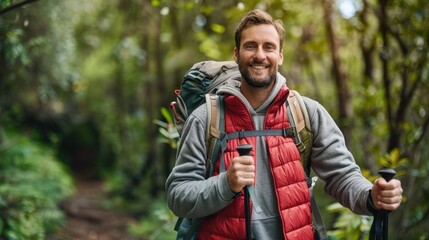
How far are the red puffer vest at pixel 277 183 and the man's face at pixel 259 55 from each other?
119 mm

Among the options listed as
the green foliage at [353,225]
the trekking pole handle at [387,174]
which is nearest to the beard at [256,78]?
the trekking pole handle at [387,174]

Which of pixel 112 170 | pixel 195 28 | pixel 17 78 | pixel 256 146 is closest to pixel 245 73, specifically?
pixel 256 146

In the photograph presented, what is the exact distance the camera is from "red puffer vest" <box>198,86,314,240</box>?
2732 millimetres

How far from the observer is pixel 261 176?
9.23 ft

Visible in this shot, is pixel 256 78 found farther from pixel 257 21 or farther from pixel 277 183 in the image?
pixel 277 183

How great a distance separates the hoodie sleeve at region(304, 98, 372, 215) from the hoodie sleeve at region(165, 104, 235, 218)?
61 centimetres

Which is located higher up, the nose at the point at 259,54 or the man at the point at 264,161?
the nose at the point at 259,54

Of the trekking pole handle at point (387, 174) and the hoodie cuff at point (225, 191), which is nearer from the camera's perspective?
the trekking pole handle at point (387, 174)

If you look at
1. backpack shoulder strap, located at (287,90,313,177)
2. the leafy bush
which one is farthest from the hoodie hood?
the leafy bush

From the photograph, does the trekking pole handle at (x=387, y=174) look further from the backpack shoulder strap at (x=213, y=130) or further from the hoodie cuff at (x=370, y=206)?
the backpack shoulder strap at (x=213, y=130)

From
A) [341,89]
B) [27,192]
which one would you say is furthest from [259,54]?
[341,89]

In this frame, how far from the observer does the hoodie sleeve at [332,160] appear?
→ 2812 millimetres

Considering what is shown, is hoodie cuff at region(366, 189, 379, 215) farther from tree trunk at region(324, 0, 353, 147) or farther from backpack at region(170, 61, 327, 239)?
tree trunk at region(324, 0, 353, 147)

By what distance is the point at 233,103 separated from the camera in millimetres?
2834
